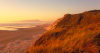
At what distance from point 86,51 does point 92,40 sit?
1.66 feet

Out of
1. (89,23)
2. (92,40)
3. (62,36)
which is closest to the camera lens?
(92,40)

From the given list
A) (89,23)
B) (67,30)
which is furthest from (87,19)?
(67,30)

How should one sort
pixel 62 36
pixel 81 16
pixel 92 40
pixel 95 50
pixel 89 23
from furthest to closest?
pixel 81 16
pixel 89 23
pixel 62 36
pixel 92 40
pixel 95 50

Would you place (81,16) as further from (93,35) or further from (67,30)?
(93,35)

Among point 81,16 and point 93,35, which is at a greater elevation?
point 81,16

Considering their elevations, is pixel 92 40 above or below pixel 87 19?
below

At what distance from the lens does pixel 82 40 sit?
5508 millimetres

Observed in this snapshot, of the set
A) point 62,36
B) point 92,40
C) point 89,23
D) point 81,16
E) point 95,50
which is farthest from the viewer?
point 81,16

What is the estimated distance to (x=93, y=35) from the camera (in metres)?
5.55

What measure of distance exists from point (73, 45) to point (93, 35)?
32.4 inches

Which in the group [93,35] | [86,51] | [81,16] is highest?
[81,16]

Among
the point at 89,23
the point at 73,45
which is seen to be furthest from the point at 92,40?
the point at 89,23

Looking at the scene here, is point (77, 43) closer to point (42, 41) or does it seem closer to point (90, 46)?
point (90, 46)

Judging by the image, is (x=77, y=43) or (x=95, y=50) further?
(x=77, y=43)
